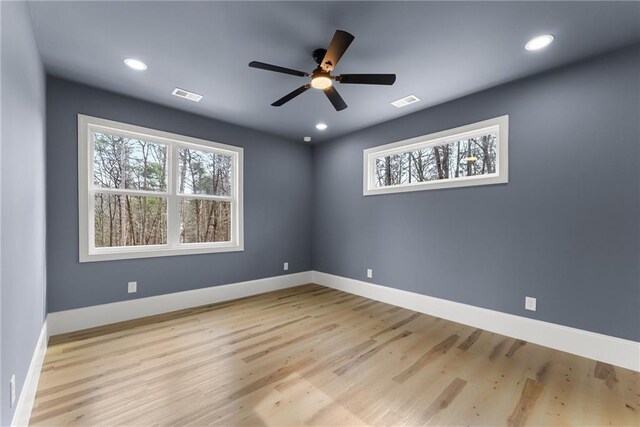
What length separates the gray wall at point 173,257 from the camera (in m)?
2.87

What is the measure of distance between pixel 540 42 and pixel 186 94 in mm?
3569

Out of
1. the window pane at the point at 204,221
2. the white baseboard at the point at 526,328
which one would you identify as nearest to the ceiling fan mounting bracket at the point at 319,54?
the window pane at the point at 204,221

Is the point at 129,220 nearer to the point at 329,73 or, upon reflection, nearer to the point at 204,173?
the point at 204,173

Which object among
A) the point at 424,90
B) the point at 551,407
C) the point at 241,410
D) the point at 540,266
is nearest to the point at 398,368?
the point at 551,407

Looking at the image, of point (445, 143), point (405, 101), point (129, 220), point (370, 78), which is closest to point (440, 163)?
point (445, 143)

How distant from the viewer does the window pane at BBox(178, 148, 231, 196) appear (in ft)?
12.6

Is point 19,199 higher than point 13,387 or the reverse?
higher

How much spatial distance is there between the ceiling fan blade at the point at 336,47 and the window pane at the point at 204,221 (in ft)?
8.99

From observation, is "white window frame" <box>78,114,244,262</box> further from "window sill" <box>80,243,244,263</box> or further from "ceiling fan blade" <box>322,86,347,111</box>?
"ceiling fan blade" <box>322,86,347,111</box>

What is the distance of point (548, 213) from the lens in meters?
2.69

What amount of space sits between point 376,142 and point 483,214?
188cm

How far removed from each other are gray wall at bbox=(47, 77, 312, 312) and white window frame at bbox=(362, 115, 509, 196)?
1.40m

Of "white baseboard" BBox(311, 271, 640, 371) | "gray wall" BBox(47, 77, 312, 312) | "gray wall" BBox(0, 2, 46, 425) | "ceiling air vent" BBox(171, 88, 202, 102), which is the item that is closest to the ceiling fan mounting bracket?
"ceiling air vent" BBox(171, 88, 202, 102)

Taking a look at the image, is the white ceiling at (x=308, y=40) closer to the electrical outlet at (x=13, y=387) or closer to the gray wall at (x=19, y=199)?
the gray wall at (x=19, y=199)
